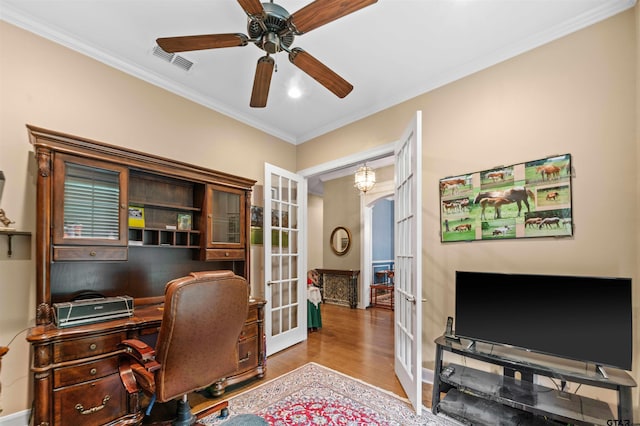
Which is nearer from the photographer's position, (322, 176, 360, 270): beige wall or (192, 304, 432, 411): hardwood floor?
(192, 304, 432, 411): hardwood floor

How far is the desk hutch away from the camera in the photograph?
1845 millimetres

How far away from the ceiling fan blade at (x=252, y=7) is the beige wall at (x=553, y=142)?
2046 mm

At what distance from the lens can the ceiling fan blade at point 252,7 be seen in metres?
1.50

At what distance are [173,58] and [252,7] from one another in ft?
4.77

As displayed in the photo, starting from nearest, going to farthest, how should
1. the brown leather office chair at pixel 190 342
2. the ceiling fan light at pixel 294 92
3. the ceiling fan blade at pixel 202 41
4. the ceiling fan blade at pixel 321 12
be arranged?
the ceiling fan blade at pixel 321 12 → the brown leather office chair at pixel 190 342 → the ceiling fan blade at pixel 202 41 → the ceiling fan light at pixel 294 92

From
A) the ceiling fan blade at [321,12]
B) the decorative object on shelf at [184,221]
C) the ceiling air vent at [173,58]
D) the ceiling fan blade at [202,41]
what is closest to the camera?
the ceiling fan blade at [321,12]

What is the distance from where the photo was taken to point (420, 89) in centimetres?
303

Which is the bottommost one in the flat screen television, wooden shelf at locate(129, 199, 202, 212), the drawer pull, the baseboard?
the baseboard

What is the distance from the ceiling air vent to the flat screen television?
10.2 feet

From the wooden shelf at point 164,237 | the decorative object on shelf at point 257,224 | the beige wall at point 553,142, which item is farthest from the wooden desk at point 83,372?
the beige wall at point 553,142

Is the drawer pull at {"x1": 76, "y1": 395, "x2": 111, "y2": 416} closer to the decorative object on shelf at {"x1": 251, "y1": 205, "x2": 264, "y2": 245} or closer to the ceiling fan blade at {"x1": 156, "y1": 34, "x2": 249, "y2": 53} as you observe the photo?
the decorative object on shelf at {"x1": 251, "y1": 205, "x2": 264, "y2": 245}

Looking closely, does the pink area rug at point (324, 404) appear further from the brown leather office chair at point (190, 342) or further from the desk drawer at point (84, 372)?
the desk drawer at point (84, 372)

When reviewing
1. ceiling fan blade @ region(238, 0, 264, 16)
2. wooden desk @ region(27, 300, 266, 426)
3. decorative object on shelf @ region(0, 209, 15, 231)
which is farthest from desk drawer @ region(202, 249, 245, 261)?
ceiling fan blade @ region(238, 0, 264, 16)

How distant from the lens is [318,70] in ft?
6.68
